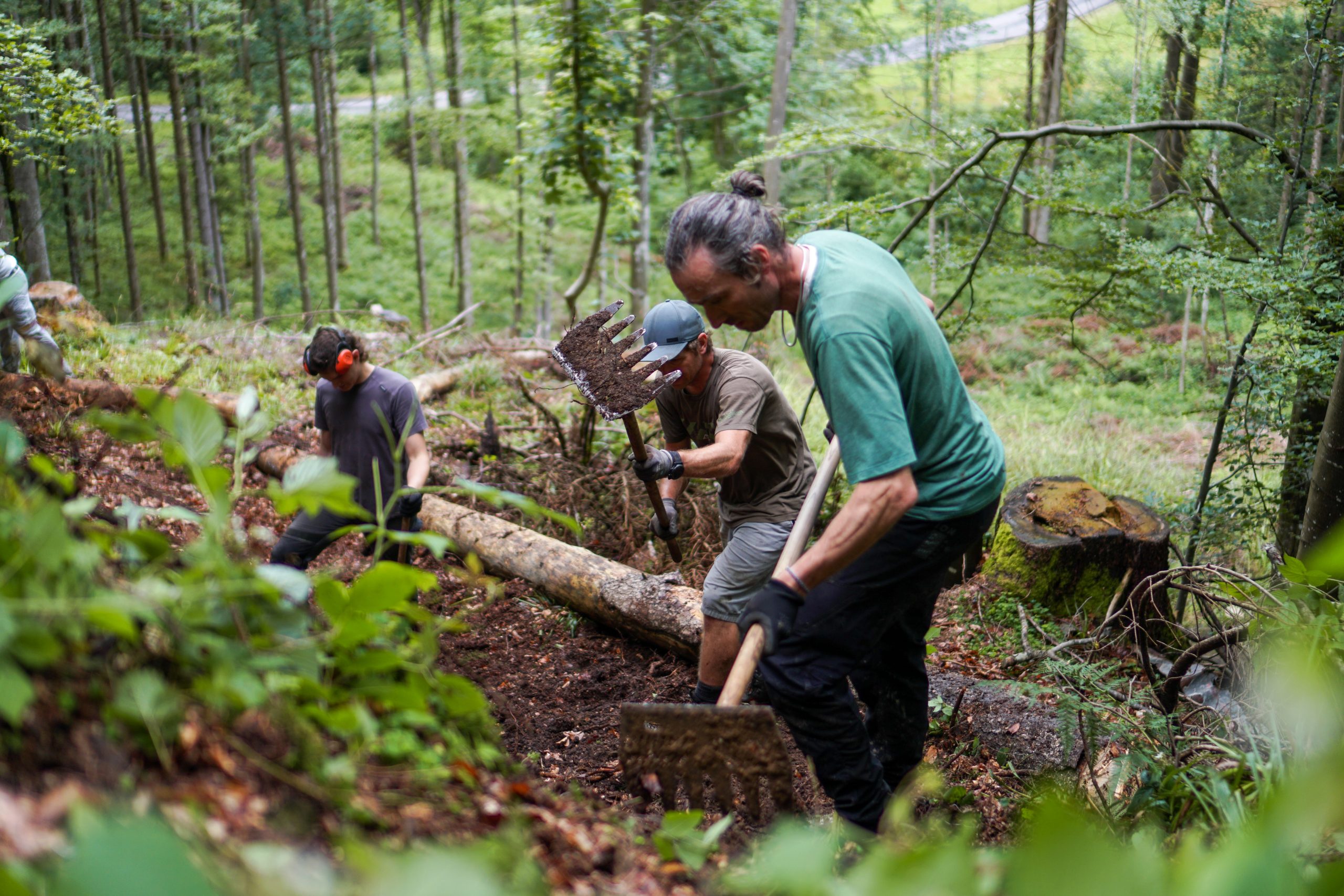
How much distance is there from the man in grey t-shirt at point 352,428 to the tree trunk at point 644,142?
567cm

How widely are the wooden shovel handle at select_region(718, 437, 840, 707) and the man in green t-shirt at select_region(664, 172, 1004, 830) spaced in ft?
0.14

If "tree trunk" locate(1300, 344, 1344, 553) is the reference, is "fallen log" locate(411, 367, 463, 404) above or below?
below

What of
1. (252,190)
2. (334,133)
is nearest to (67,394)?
(252,190)

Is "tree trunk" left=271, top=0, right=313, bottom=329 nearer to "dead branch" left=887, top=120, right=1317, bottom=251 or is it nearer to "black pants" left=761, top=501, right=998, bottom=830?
"dead branch" left=887, top=120, right=1317, bottom=251

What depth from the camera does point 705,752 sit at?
2242 mm

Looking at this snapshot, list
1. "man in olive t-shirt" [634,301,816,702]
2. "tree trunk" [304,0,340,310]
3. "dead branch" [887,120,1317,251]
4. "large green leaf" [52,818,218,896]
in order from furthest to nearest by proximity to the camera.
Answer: "tree trunk" [304,0,340,310]
"dead branch" [887,120,1317,251]
"man in olive t-shirt" [634,301,816,702]
"large green leaf" [52,818,218,896]

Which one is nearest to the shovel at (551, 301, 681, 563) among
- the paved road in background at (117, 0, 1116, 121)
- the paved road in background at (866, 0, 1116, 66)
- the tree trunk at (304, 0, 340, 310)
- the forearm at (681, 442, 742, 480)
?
the forearm at (681, 442, 742, 480)

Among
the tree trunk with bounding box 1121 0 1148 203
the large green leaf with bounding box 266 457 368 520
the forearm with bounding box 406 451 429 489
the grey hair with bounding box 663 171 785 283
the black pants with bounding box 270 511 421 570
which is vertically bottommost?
the black pants with bounding box 270 511 421 570

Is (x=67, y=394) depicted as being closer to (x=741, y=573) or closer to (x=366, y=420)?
(x=366, y=420)

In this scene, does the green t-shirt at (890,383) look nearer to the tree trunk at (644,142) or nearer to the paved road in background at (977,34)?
the tree trunk at (644,142)

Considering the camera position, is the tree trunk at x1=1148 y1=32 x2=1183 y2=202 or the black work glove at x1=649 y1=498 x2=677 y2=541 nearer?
the black work glove at x1=649 y1=498 x2=677 y2=541

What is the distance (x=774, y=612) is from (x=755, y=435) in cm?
138

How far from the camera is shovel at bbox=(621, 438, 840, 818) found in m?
2.17

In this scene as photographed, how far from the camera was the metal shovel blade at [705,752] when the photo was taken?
2170 millimetres
